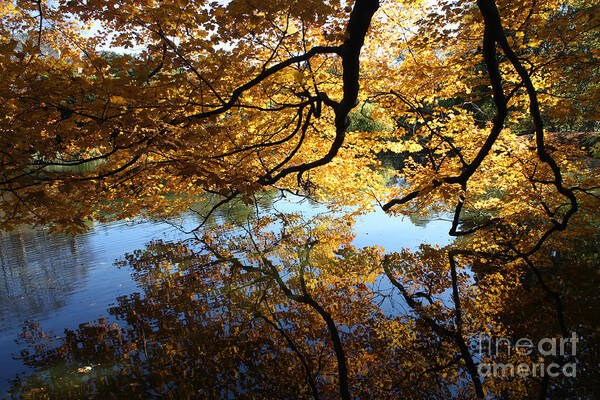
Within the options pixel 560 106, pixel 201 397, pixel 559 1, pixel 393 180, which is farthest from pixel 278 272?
pixel 393 180

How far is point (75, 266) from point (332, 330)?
8.23m

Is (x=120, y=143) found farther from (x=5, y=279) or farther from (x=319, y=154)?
(x=5, y=279)

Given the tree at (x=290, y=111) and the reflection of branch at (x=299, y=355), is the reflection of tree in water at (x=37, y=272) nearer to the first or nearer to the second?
the tree at (x=290, y=111)

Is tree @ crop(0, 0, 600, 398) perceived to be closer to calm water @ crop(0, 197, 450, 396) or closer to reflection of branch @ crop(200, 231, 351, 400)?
reflection of branch @ crop(200, 231, 351, 400)

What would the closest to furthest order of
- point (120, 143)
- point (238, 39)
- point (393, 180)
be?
point (120, 143) < point (238, 39) < point (393, 180)

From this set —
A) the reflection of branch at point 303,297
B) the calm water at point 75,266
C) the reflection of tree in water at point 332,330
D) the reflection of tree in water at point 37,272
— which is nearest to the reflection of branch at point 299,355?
the reflection of tree in water at point 332,330

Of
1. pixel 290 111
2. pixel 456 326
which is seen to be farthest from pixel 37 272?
pixel 456 326

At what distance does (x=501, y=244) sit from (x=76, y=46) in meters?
10.5

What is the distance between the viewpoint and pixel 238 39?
424 cm

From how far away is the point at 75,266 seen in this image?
29.4 feet

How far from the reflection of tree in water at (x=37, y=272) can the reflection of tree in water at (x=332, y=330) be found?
1418mm

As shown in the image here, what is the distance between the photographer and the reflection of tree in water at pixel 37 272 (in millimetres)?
6656

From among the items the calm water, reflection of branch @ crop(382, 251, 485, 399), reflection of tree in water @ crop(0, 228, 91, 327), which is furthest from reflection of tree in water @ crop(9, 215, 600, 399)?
reflection of tree in water @ crop(0, 228, 91, 327)

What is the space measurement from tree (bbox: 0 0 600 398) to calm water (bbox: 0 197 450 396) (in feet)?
6.12
